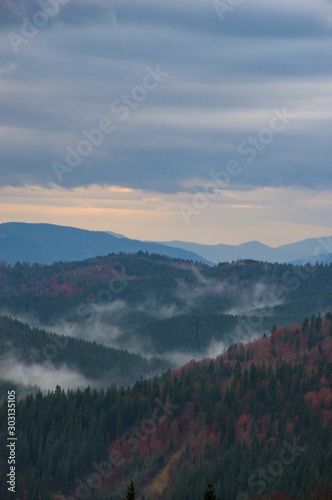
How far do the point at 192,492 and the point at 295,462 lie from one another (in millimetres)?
31426

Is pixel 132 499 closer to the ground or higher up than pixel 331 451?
higher up

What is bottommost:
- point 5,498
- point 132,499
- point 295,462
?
point 5,498

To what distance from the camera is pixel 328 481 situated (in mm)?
177250

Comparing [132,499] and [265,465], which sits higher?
[132,499]

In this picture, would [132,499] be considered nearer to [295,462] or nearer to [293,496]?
[293,496]

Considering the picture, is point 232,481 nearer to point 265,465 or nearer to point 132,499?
point 265,465

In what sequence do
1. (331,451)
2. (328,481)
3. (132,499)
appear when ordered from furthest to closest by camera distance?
(331,451) → (328,481) → (132,499)

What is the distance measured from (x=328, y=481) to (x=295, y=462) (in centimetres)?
1730

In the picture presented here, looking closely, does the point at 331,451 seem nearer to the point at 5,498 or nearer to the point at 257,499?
the point at 257,499

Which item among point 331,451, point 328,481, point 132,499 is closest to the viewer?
point 132,499

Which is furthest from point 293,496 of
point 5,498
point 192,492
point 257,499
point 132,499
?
point 132,499

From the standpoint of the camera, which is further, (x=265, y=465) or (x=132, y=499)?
(x=265, y=465)

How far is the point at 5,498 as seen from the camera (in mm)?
199125

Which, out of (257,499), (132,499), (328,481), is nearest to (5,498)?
(257,499)
